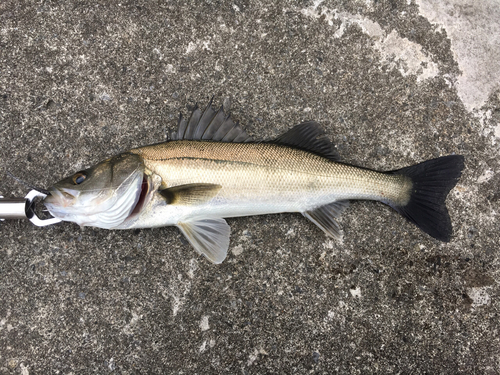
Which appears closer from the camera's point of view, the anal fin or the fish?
the fish

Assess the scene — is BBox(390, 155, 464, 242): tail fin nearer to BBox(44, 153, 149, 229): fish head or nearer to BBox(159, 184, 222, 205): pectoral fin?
BBox(159, 184, 222, 205): pectoral fin

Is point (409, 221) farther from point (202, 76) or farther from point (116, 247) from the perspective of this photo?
point (116, 247)

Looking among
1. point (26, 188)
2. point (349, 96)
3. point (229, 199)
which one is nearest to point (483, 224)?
point (349, 96)

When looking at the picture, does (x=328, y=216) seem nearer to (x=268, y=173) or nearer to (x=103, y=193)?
(x=268, y=173)

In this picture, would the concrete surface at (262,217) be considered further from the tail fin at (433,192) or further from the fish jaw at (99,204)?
the fish jaw at (99,204)

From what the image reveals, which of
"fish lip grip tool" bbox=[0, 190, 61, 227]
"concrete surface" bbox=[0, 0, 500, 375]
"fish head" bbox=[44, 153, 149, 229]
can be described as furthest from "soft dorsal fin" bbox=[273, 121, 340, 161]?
"fish lip grip tool" bbox=[0, 190, 61, 227]

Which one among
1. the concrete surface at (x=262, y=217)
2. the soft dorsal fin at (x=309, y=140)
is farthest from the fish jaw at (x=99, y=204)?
the soft dorsal fin at (x=309, y=140)

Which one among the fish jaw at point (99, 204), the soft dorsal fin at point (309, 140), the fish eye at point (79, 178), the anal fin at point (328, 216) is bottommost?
the anal fin at point (328, 216)
